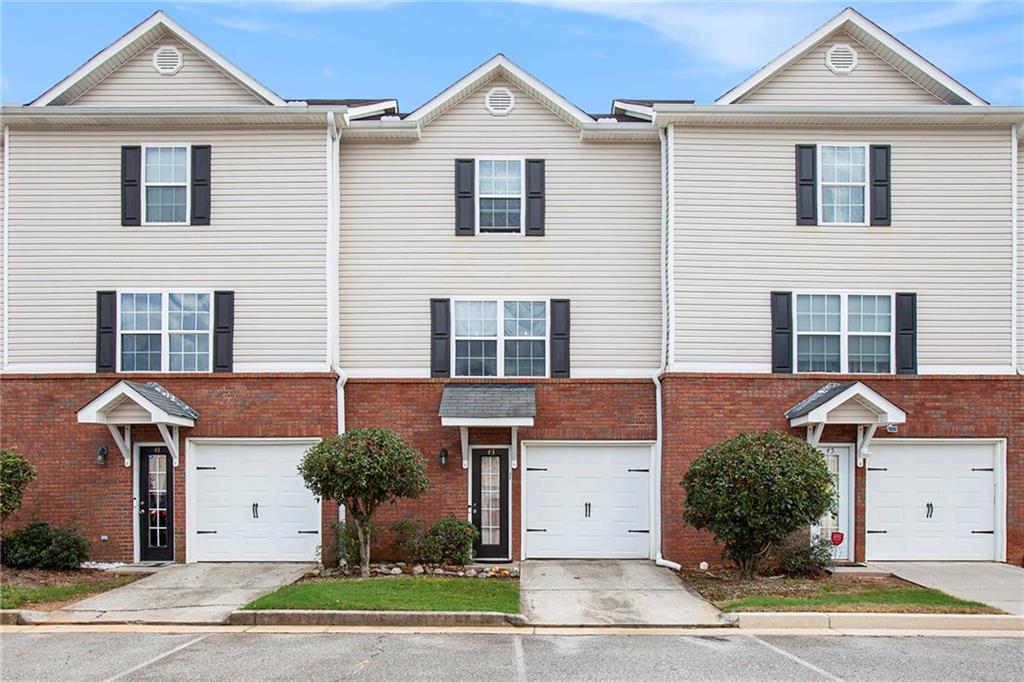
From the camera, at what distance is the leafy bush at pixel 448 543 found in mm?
16266

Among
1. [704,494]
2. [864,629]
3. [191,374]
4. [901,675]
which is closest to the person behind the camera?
[901,675]

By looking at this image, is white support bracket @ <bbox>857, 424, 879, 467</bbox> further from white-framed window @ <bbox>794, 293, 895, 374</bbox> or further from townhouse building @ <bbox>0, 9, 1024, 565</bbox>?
white-framed window @ <bbox>794, 293, 895, 374</bbox>

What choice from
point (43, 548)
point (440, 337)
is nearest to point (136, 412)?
point (43, 548)

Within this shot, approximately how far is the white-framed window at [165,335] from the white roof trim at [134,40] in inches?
149

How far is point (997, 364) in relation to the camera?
17375 mm

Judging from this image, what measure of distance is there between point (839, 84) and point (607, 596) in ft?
33.7

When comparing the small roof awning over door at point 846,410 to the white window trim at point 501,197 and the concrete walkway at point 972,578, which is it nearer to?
the concrete walkway at point 972,578

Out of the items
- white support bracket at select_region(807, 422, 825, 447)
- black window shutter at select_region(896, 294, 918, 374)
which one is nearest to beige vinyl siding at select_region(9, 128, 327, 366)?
white support bracket at select_region(807, 422, 825, 447)

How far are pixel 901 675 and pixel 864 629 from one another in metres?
2.35

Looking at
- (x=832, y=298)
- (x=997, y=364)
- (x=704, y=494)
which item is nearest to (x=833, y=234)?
(x=832, y=298)

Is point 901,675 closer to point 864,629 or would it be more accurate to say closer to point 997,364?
point 864,629

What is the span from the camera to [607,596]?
46.5 feet

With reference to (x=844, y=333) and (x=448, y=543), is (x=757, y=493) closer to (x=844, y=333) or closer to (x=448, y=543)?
(x=844, y=333)

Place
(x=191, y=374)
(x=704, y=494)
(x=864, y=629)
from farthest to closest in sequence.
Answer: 1. (x=191, y=374)
2. (x=704, y=494)
3. (x=864, y=629)
